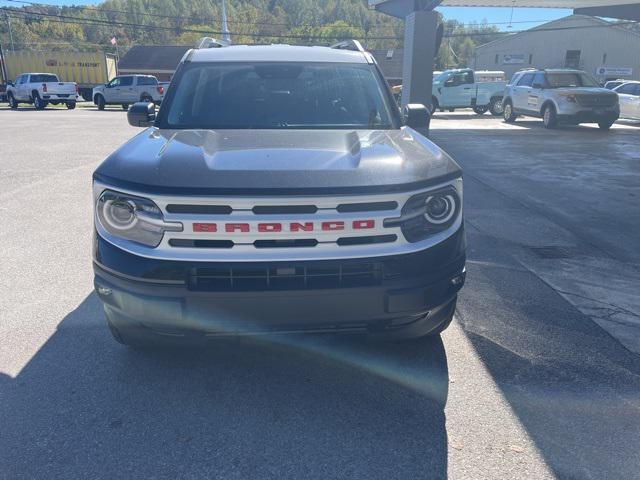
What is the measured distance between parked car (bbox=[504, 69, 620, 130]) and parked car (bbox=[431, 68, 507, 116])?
203 inches

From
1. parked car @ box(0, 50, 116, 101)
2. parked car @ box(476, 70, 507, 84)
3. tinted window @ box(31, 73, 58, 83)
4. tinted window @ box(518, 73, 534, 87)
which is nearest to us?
tinted window @ box(518, 73, 534, 87)

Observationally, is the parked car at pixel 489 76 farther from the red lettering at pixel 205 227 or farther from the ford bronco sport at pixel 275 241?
the red lettering at pixel 205 227

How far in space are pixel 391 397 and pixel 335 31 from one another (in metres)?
106

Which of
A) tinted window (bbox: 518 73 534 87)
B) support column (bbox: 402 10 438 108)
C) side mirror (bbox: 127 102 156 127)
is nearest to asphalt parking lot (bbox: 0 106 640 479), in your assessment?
side mirror (bbox: 127 102 156 127)

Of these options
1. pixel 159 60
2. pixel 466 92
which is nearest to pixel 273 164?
pixel 466 92

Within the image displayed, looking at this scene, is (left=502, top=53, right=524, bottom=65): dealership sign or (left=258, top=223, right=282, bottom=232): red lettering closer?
(left=258, top=223, right=282, bottom=232): red lettering

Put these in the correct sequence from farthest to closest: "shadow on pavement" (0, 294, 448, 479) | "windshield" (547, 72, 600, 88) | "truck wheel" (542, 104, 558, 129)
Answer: "windshield" (547, 72, 600, 88) → "truck wheel" (542, 104, 558, 129) → "shadow on pavement" (0, 294, 448, 479)

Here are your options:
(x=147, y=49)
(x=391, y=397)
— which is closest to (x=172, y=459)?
(x=391, y=397)

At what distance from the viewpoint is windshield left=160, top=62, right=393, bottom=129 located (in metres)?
3.79

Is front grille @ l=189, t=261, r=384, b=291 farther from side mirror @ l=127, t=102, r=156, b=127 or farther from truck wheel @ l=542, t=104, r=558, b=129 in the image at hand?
truck wheel @ l=542, t=104, r=558, b=129

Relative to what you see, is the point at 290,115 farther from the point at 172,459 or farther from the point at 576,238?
the point at 576,238

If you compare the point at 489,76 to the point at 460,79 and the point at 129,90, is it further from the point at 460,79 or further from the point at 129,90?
the point at 129,90

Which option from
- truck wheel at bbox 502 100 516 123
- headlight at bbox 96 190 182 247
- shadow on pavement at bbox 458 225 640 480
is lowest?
shadow on pavement at bbox 458 225 640 480

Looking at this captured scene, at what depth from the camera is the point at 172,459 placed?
7.93ft
